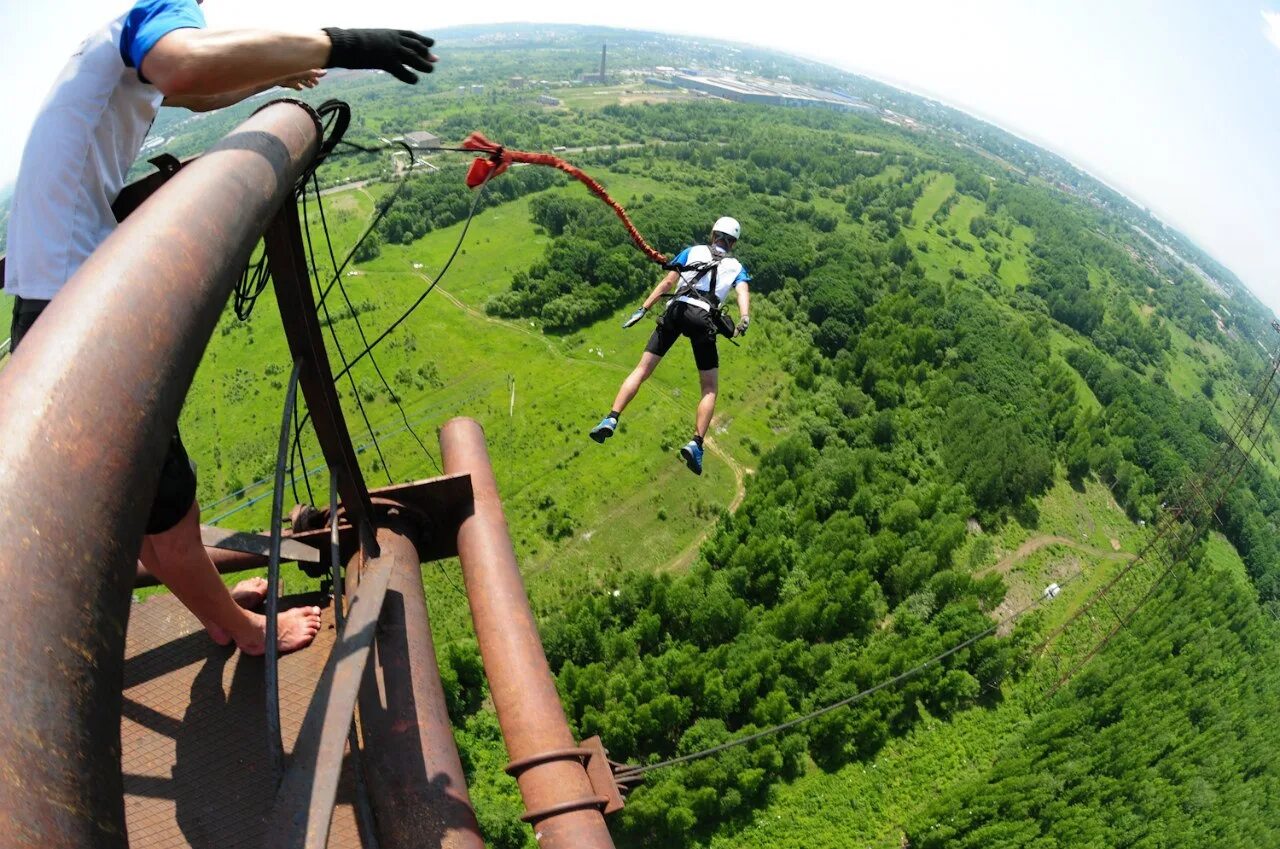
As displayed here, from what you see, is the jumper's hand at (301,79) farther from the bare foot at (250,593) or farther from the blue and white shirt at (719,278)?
the blue and white shirt at (719,278)

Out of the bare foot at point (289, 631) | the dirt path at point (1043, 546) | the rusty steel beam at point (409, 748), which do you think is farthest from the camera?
the dirt path at point (1043, 546)

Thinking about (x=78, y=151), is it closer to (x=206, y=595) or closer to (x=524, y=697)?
(x=206, y=595)

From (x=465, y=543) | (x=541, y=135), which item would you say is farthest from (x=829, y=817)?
(x=541, y=135)

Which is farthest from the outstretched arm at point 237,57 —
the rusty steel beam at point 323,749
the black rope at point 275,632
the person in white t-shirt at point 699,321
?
the person in white t-shirt at point 699,321

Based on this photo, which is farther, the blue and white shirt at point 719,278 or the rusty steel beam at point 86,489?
the blue and white shirt at point 719,278

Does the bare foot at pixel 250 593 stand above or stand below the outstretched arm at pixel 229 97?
below

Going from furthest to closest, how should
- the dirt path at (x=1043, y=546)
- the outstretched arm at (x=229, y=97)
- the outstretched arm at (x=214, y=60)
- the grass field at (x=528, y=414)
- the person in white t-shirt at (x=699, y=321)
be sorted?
the dirt path at (x=1043, y=546) < the grass field at (x=528, y=414) < the person in white t-shirt at (x=699, y=321) < the outstretched arm at (x=229, y=97) < the outstretched arm at (x=214, y=60)
